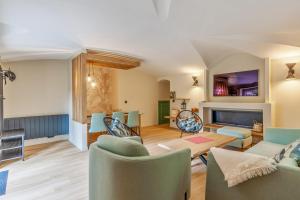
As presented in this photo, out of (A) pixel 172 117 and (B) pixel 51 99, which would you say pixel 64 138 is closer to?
(B) pixel 51 99

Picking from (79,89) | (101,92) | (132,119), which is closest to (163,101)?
(101,92)

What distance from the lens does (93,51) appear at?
4492 millimetres

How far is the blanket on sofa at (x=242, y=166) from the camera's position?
1.50 metres

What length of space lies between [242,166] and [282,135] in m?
1.95

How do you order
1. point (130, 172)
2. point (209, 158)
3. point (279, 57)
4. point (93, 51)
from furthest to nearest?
point (93, 51), point (279, 57), point (209, 158), point (130, 172)

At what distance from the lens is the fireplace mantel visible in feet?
13.9

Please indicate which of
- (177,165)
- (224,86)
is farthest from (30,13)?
(224,86)

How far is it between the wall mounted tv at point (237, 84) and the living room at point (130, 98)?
0.03 metres

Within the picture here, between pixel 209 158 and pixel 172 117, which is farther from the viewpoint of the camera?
pixel 172 117

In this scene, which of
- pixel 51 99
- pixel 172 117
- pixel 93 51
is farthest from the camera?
pixel 172 117

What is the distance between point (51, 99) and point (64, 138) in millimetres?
1232

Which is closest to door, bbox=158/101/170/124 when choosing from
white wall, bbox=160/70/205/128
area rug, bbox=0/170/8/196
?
white wall, bbox=160/70/205/128

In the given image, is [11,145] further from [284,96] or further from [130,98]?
[284,96]

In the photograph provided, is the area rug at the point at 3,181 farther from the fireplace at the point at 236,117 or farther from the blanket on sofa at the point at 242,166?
the fireplace at the point at 236,117
